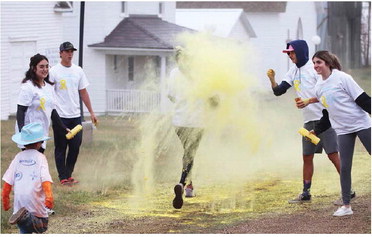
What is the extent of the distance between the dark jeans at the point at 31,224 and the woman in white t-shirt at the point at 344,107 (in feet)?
10.2

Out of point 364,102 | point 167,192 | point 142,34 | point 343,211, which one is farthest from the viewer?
point 142,34

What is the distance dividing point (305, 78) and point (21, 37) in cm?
1668

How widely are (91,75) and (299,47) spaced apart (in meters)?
20.1

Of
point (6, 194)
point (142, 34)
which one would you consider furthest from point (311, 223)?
point (142, 34)

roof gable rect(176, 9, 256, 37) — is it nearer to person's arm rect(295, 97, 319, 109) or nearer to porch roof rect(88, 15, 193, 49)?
porch roof rect(88, 15, 193, 49)

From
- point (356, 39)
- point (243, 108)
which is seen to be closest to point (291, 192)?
point (243, 108)

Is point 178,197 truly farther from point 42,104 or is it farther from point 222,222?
point 42,104

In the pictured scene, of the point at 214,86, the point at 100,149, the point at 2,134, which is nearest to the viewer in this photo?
the point at 214,86

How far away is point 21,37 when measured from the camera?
24594mm

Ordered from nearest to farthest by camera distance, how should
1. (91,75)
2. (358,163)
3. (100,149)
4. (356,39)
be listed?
(358,163) → (100,149) → (91,75) → (356,39)

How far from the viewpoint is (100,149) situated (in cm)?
1554

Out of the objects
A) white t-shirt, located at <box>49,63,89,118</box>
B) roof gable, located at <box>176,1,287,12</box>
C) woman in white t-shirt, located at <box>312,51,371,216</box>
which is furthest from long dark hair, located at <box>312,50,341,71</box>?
roof gable, located at <box>176,1,287,12</box>

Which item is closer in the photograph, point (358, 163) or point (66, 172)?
point (66, 172)

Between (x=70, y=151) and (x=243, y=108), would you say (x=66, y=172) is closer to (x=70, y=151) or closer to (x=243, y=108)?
(x=70, y=151)
